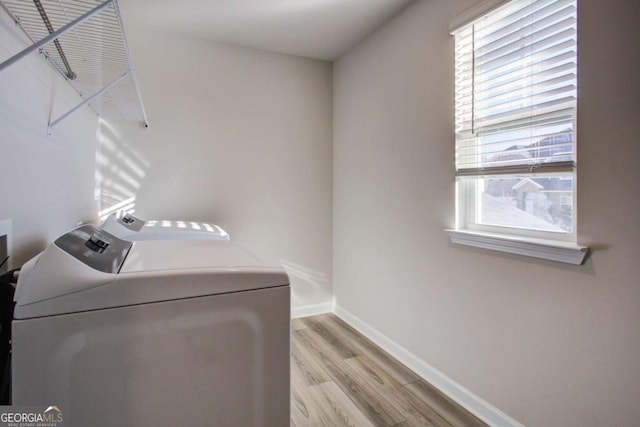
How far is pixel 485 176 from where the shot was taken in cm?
158

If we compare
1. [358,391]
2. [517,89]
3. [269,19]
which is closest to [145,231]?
[358,391]

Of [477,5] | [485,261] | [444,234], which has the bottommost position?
[485,261]

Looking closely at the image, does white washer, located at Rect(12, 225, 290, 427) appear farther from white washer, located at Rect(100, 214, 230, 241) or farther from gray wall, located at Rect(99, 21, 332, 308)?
gray wall, located at Rect(99, 21, 332, 308)

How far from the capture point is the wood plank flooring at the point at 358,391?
1.62m

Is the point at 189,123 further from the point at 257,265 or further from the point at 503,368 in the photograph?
the point at 503,368

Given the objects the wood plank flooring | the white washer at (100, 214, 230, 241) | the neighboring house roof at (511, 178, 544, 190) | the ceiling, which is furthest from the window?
the white washer at (100, 214, 230, 241)

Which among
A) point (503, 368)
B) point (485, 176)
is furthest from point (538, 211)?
point (503, 368)

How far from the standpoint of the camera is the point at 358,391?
184 cm

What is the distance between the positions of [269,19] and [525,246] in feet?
6.93

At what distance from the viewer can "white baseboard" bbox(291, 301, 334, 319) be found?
115 inches

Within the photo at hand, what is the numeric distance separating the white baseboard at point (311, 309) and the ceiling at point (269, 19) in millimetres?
2294

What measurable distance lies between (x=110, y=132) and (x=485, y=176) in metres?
2.48

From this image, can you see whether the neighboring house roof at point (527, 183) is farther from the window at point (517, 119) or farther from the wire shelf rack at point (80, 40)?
the wire shelf rack at point (80, 40)

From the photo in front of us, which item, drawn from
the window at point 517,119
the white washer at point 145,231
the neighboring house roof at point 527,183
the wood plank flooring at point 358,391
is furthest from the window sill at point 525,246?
the white washer at point 145,231
